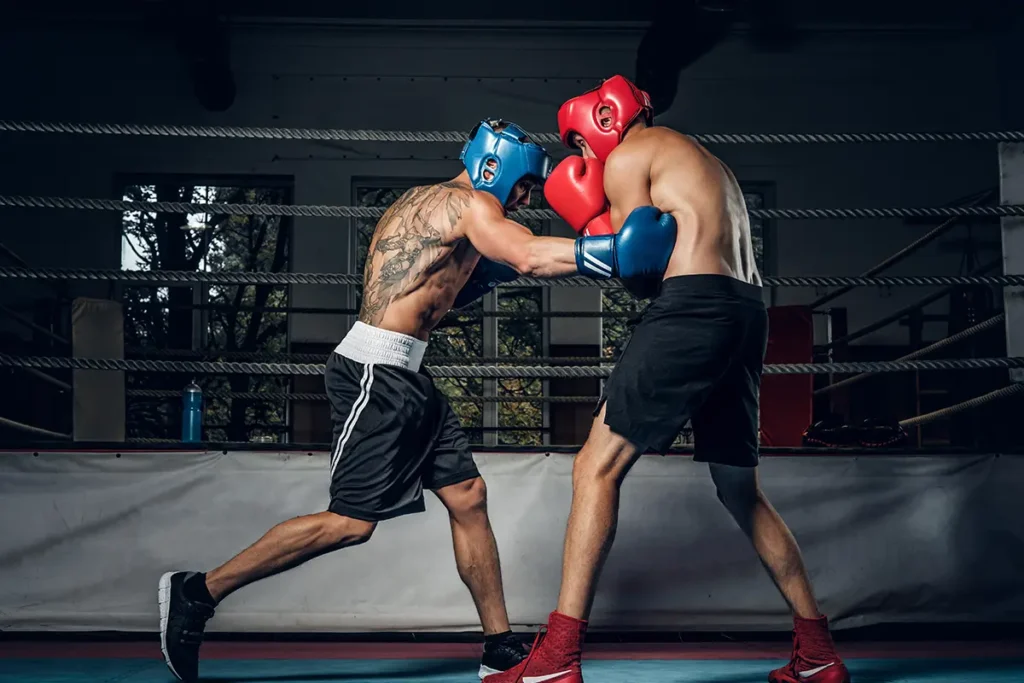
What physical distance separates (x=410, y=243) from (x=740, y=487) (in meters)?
0.84

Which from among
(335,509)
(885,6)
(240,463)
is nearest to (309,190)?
(885,6)

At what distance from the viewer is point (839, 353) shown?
6707 millimetres

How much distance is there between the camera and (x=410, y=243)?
2.10 metres

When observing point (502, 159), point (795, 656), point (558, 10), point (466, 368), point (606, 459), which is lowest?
point (795, 656)

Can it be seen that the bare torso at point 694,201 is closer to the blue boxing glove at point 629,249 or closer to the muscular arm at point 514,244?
the blue boxing glove at point 629,249

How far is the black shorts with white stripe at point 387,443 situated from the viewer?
201 cm

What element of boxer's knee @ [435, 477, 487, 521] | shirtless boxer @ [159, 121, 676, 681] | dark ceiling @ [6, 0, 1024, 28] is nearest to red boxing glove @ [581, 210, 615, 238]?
shirtless boxer @ [159, 121, 676, 681]

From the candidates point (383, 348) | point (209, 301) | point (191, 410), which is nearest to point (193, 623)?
point (383, 348)

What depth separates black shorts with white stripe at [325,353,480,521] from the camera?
2.01 metres

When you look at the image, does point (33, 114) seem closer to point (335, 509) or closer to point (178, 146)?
point (178, 146)

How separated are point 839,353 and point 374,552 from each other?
492cm

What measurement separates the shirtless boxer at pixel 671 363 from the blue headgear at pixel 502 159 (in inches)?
3.1

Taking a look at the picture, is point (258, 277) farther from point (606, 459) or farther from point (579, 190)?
point (606, 459)

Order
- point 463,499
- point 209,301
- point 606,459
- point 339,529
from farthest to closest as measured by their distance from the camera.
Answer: point 209,301
point 463,499
point 339,529
point 606,459
